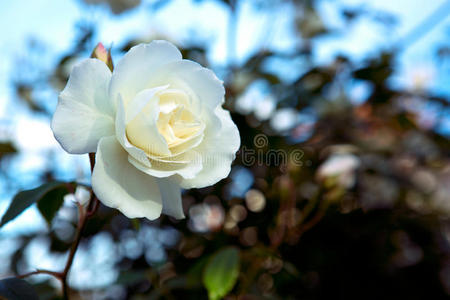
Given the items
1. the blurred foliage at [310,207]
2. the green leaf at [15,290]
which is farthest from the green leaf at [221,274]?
the green leaf at [15,290]

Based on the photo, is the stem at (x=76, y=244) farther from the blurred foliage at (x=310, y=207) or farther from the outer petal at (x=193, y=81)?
the blurred foliage at (x=310, y=207)

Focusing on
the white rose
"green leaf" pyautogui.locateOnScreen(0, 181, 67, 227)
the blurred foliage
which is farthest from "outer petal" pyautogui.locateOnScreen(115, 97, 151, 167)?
the blurred foliage

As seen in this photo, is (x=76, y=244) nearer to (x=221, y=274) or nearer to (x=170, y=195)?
(x=170, y=195)

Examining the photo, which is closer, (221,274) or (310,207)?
(221,274)

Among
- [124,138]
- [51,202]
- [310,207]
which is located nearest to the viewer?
[124,138]

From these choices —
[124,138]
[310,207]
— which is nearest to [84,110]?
[124,138]

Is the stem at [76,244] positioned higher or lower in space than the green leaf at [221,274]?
higher
